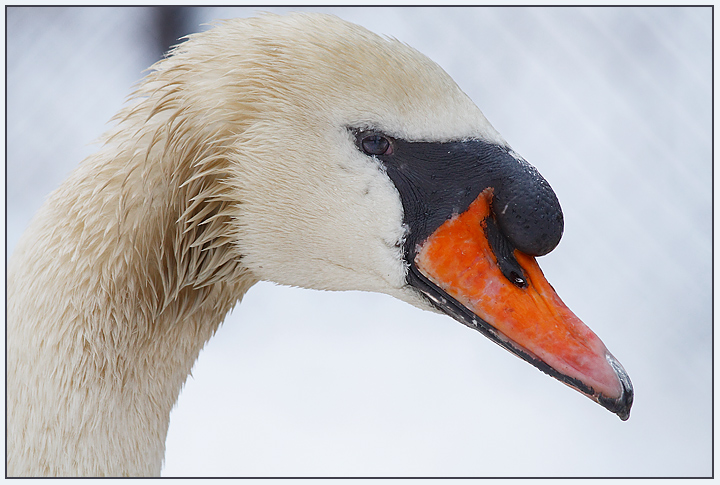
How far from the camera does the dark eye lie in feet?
3.51

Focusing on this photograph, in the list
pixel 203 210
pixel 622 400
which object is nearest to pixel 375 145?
pixel 203 210

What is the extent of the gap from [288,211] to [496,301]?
387 millimetres

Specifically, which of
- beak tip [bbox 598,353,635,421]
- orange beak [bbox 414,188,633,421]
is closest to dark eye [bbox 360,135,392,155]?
orange beak [bbox 414,188,633,421]

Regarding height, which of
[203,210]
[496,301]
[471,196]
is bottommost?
[203,210]

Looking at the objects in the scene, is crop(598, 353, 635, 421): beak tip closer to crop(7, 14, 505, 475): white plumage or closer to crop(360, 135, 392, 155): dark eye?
crop(7, 14, 505, 475): white plumage

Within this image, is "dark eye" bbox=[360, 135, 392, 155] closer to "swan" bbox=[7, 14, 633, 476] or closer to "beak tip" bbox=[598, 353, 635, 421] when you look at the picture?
"swan" bbox=[7, 14, 633, 476]

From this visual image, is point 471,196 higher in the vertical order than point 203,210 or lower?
higher

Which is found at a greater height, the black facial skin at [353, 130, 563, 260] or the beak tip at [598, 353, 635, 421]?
the black facial skin at [353, 130, 563, 260]

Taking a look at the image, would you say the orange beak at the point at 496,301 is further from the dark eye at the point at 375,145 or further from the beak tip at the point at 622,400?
the dark eye at the point at 375,145

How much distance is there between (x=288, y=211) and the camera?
1101mm

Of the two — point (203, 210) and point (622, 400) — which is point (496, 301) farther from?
point (203, 210)

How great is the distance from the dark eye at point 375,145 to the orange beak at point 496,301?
165 mm

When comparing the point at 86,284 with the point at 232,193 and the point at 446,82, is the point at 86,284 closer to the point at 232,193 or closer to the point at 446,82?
the point at 232,193

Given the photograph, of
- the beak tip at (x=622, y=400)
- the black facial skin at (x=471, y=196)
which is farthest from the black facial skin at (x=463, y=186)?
the beak tip at (x=622, y=400)
